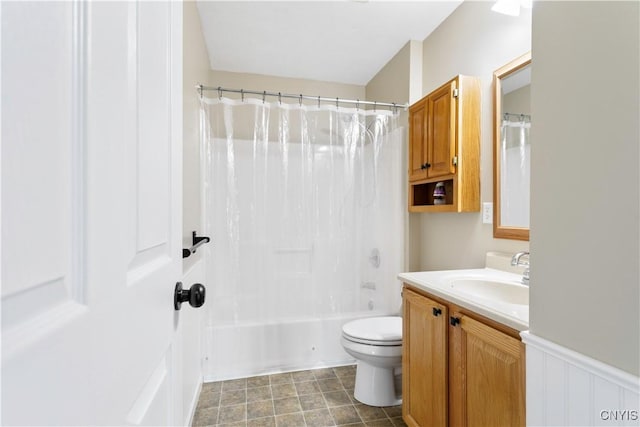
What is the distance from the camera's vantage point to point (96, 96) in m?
0.34

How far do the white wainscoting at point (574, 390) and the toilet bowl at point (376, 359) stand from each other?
1.09 meters

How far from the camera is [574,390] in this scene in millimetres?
676

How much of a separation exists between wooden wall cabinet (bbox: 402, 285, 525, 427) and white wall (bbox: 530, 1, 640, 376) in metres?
0.30

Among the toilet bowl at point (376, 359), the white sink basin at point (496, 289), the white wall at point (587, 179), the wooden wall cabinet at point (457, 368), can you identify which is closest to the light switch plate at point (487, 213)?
the white sink basin at point (496, 289)

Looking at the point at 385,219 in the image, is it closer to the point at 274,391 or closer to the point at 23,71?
the point at 274,391

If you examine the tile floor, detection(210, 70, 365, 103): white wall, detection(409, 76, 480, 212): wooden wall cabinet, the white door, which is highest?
detection(210, 70, 365, 103): white wall

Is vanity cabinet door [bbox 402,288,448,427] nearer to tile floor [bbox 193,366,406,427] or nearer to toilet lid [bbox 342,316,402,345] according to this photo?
toilet lid [bbox 342,316,402,345]

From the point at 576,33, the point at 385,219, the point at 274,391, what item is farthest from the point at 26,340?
the point at 385,219

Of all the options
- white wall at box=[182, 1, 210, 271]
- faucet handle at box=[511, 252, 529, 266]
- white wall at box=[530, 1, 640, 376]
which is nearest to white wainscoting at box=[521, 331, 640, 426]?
white wall at box=[530, 1, 640, 376]

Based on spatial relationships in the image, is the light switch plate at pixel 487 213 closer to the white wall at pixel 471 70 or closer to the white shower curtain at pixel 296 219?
the white wall at pixel 471 70

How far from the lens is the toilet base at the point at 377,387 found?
191 cm

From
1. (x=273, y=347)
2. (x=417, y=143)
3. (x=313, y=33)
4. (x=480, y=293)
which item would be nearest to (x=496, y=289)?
(x=480, y=293)

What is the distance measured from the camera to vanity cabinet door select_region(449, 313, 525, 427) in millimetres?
973

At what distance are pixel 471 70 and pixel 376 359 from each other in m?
1.88
